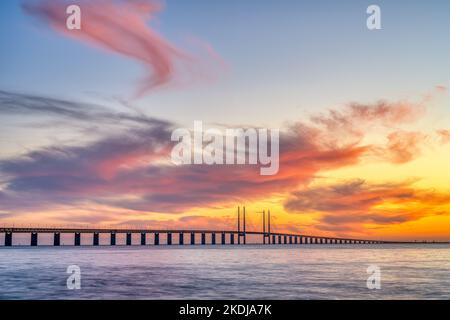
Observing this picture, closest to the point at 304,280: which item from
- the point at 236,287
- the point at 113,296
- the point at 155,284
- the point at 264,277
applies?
the point at 264,277
